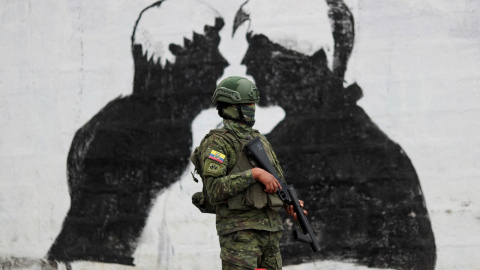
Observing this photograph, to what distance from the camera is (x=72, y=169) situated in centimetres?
451

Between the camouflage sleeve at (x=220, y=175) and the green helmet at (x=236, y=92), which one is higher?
the green helmet at (x=236, y=92)

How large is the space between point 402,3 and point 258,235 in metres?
1.90

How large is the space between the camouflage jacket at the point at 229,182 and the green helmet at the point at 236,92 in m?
0.12

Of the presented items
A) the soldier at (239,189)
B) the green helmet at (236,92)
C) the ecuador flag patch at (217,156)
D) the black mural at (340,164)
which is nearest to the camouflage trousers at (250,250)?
the soldier at (239,189)

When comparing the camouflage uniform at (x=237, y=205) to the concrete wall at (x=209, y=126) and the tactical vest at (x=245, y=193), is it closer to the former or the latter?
the tactical vest at (x=245, y=193)

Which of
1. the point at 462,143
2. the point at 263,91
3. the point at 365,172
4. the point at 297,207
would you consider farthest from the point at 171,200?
the point at 462,143

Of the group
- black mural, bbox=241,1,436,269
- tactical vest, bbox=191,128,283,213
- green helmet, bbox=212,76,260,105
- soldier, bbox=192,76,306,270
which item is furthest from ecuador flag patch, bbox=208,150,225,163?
black mural, bbox=241,1,436,269

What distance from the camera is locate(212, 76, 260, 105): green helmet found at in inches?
117

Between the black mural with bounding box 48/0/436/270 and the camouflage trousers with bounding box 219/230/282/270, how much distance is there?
116 centimetres

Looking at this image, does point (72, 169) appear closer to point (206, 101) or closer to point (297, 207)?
point (206, 101)

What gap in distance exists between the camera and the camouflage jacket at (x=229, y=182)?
289 centimetres

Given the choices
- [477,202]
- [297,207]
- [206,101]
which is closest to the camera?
[297,207]

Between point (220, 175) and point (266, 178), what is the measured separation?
0.66 feet

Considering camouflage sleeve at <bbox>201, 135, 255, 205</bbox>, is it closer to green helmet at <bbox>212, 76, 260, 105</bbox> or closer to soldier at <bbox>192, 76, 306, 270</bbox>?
soldier at <bbox>192, 76, 306, 270</bbox>
